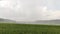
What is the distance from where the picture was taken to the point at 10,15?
1.97 ft

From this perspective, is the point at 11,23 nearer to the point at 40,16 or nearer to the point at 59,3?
the point at 40,16

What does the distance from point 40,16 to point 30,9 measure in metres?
0.06

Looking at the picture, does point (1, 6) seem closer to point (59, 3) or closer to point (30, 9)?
point (30, 9)

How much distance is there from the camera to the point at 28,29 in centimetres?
55

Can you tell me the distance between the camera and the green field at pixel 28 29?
55 cm

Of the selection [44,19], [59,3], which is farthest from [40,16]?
[59,3]

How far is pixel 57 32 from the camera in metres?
0.54

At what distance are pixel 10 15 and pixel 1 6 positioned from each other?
0.25 ft

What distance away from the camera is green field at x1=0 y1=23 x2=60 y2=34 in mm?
548

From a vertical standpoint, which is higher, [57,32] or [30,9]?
[30,9]

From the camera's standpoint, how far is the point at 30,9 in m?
0.61

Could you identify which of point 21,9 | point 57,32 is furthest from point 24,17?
point 57,32

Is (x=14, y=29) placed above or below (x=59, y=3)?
below

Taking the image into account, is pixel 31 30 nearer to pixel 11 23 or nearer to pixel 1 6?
pixel 11 23
